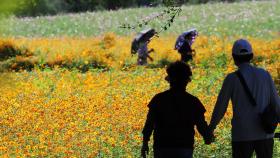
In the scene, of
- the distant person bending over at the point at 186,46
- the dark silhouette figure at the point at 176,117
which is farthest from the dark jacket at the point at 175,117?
the distant person bending over at the point at 186,46

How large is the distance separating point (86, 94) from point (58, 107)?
2969 millimetres

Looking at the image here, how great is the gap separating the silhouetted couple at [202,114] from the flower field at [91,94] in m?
1.31

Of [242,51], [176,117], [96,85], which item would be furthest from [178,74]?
[96,85]

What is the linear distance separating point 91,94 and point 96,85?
1.58 meters

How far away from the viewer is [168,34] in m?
39.9

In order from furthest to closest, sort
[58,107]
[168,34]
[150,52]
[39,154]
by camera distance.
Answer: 1. [168,34]
2. [150,52]
3. [58,107]
4. [39,154]

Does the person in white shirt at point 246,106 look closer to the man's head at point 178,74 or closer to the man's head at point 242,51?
the man's head at point 242,51

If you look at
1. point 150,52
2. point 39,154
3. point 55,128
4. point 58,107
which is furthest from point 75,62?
point 39,154

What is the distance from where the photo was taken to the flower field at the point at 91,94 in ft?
38.1

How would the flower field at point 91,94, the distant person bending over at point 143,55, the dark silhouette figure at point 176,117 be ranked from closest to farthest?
the dark silhouette figure at point 176,117 → the flower field at point 91,94 → the distant person bending over at point 143,55

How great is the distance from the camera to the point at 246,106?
670 cm

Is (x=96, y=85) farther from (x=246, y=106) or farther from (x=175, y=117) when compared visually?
(x=175, y=117)

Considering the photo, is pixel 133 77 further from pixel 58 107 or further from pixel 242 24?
pixel 242 24

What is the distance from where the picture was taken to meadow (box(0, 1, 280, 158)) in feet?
38.4
